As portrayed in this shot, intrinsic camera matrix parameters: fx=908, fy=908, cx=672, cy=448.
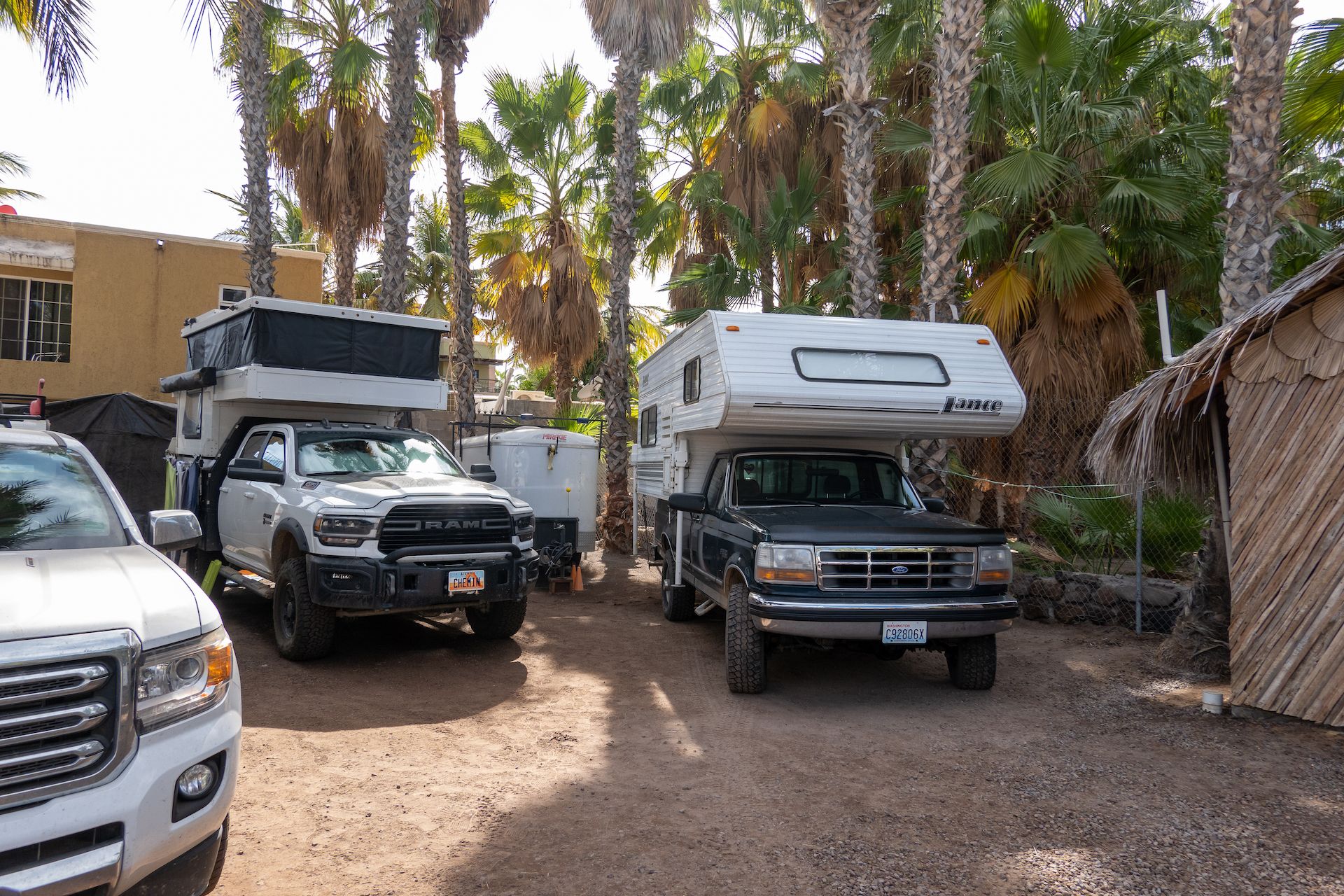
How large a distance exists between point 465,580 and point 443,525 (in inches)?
18.8

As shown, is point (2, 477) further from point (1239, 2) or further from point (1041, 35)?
point (1041, 35)

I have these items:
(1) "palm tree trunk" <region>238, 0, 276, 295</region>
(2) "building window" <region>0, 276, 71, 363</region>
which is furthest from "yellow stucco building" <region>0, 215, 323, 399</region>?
(1) "palm tree trunk" <region>238, 0, 276, 295</region>

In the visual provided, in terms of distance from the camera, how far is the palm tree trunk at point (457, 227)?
1678 cm

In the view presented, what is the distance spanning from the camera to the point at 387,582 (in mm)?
6836

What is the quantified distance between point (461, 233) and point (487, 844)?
14281mm

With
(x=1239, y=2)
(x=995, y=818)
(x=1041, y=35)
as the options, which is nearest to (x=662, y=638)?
(x=995, y=818)

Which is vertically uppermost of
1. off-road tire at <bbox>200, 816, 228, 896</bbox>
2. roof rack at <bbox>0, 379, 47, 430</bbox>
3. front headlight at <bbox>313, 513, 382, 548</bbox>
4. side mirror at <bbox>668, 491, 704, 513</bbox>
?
roof rack at <bbox>0, 379, 47, 430</bbox>

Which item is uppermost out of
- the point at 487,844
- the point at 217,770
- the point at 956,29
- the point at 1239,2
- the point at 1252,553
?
the point at 956,29

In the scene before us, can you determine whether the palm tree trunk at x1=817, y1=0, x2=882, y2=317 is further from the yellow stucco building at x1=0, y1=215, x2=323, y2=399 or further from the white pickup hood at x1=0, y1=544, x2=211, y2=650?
the yellow stucco building at x1=0, y1=215, x2=323, y2=399

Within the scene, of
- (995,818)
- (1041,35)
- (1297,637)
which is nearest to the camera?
(995,818)

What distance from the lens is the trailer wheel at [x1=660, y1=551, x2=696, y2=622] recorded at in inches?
375

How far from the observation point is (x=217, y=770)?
10.1ft

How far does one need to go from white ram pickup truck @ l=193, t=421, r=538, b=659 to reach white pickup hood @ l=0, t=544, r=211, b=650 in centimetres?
315

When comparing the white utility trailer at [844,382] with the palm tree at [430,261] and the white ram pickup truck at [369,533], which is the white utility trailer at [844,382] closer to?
the white ram pickup truck at [369,533]
